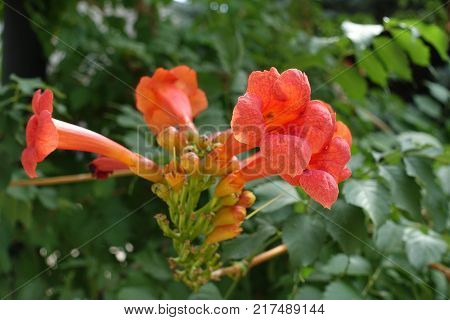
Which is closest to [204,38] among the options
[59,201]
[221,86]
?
[221,86]

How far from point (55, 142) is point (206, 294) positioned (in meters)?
0.75

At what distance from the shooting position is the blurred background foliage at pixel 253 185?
5.88 ft

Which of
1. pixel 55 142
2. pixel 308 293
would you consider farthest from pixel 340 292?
pixel 55 142

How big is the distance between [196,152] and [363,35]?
115cm

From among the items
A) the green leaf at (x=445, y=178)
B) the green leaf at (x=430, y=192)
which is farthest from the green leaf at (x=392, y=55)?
the green leaf at (x=430, y=192)

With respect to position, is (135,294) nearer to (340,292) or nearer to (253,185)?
(253,185)

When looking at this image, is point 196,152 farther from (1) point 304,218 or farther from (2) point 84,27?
(2) point 84,27

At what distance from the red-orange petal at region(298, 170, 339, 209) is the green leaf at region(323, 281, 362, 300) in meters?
0.61

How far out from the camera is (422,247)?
6.03ft

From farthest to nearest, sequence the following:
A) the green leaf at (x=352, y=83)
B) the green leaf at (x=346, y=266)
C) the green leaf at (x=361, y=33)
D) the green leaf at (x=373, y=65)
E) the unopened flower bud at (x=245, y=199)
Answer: the green leaf at (x=352, y=83)
the green leaf at (x=373, y=65)
the green leaf at (x=361, y=33)
the green leaf at (x=346, y=266)
the unopened flower bud at (x=245, y=199)

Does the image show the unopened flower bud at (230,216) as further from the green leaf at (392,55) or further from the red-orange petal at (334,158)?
the green leaf at (392,55)

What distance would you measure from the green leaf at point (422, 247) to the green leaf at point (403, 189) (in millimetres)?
156

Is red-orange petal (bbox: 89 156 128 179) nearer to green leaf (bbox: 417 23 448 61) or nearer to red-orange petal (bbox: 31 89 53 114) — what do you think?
red-orange petal (bbox: 31 89 53 114)

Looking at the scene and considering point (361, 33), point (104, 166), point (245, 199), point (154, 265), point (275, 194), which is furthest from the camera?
point (361, 33)
